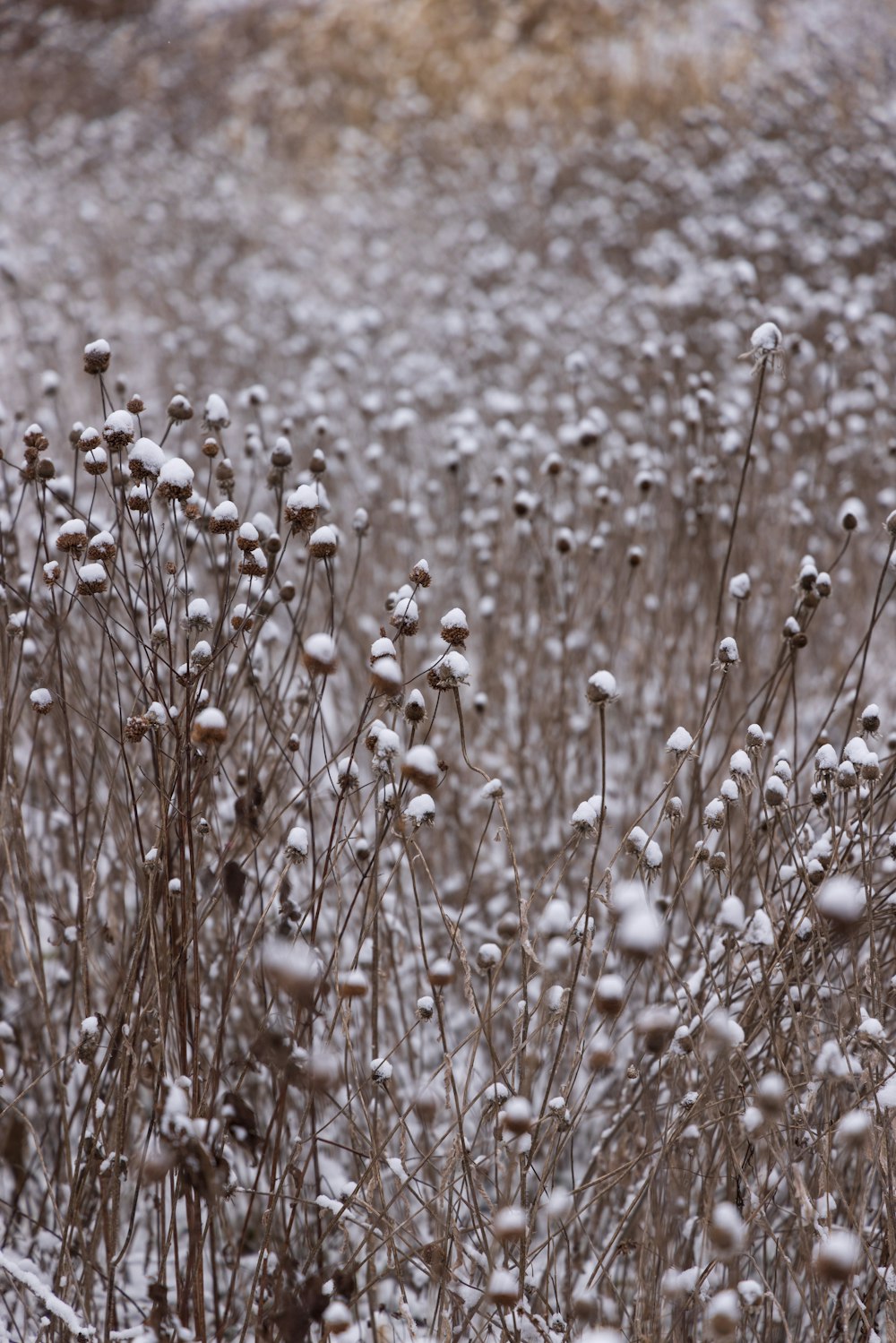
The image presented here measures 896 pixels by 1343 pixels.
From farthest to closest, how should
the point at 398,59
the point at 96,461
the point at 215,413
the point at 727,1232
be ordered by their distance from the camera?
the point at 398,59, the point at 215,413, the point at 96,461, the point at 727,1232

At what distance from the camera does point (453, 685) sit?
1391 millimetres

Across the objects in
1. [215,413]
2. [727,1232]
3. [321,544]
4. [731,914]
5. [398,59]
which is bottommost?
[727,1232]

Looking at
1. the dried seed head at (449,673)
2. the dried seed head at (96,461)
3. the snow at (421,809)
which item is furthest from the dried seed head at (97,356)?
the snow at (421,809)

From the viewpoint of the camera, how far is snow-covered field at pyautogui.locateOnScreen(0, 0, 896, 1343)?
1348mm

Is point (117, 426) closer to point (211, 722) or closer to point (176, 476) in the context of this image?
point (176, 476)

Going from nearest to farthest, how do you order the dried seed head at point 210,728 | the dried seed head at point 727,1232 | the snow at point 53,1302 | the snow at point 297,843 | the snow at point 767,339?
the dried seed head at point 727,1232 → the dried seed head at point 210,728 → the snow at point 53,1302 → the snow at point 297,843 → the snow at point 767,339

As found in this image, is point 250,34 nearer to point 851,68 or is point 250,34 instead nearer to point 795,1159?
point 851,68

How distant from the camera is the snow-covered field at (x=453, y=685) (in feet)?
4.42

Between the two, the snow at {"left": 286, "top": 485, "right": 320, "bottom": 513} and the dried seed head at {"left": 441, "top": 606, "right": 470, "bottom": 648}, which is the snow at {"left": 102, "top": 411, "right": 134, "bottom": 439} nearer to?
the snow at {"left": 286, "top": 485, "right": 320, "bottom": 513}

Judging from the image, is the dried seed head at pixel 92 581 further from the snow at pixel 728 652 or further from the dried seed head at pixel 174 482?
the snow at pixel 728 652

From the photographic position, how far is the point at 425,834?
2.92m

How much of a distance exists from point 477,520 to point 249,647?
1.84 m

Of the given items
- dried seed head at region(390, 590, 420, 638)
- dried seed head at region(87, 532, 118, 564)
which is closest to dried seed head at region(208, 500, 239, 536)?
dried seed head at region(87, 532, 118, 564)

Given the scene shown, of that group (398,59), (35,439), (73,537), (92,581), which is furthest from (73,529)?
(398,59)
